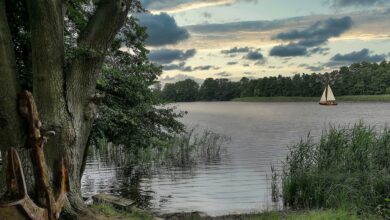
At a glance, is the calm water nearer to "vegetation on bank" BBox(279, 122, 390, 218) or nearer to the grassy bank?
"vegetation on bank" BBox(279, 122, 390, 218)

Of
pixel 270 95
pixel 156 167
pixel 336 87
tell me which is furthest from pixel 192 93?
pixel 156 167

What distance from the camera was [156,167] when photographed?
2238 centimetres

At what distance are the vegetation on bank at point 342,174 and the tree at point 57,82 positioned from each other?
6.79 meters

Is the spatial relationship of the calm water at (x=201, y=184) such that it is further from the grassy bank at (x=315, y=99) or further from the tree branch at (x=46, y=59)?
the grassy bank at (x=315, y=99)

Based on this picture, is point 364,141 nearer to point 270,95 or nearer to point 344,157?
point 344,157

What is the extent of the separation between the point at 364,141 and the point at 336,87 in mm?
128820

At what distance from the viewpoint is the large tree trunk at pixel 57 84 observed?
7.27m

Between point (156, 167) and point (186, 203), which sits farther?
point (156, 167)

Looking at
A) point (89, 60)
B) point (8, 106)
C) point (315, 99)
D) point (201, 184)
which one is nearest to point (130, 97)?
point (89, 60)

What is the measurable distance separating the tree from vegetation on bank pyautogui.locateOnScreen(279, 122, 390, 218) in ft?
22.3

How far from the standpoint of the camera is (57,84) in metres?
7.59

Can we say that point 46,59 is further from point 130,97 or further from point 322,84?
point 322,84

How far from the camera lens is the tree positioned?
7270 mm

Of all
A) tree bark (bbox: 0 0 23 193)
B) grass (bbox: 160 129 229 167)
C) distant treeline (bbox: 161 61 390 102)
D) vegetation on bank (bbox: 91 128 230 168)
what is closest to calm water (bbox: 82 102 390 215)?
vegetation on bank (bbox: 91 128 230 168)
